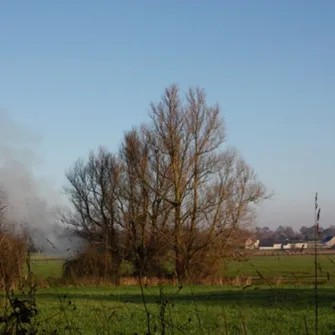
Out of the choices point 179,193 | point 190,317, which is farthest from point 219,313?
point 179,193

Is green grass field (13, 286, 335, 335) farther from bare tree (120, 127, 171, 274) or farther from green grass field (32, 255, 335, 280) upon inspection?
bare tree (120, 127, 171, 274)

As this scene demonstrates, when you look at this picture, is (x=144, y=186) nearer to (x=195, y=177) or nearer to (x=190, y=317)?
(x=195, y=177)

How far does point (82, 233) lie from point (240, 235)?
11.2 metres

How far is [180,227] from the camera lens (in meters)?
38.4

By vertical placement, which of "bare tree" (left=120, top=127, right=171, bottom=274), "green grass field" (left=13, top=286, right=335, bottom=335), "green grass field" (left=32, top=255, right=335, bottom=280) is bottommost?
"green grass field" (left=13, top=286, right=335, bottom=335)

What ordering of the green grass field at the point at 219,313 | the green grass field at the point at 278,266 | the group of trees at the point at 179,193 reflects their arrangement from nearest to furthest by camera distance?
the green grass field at the point at 219,313 < the green grass field at the point at 278,266 < the group of trees at the point at 179,193

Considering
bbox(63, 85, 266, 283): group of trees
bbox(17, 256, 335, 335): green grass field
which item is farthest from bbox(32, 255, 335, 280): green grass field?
bbox(63, 85, 266, 283): group of trees

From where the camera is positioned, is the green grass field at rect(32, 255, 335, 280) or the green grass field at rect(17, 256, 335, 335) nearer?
the green grass field at rect(17, 256, 335, 335)

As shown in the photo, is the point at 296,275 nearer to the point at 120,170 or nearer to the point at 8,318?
the point at 8,318

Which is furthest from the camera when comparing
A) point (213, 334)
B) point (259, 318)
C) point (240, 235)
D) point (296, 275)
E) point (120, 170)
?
point (120, 170)

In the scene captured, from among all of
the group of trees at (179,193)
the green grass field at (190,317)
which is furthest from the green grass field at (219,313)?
the group of trees at (179,193)

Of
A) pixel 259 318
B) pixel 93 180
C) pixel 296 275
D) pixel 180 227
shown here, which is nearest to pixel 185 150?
pixel 180 227

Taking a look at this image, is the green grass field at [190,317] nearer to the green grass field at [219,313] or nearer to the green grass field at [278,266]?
the green grass field at [219,313]

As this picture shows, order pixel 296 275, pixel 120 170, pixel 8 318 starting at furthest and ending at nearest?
pixel 120 170 < pixel 296 275 < pixel 8 318
